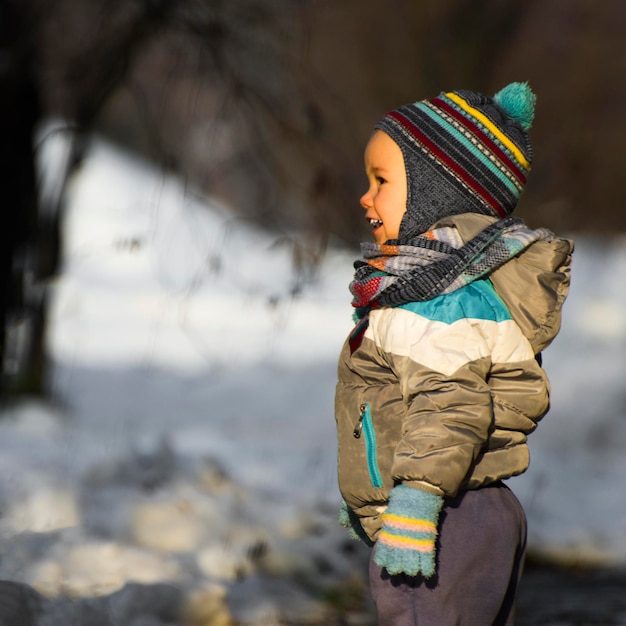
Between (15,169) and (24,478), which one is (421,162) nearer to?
(24,478)

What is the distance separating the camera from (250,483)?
5316 millimetres

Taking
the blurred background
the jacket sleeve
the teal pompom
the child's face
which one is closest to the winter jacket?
the jacket sleeve

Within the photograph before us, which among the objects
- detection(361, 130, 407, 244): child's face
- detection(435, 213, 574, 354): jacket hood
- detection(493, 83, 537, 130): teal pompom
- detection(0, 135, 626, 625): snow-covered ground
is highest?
detection(493, 83, 537, 130): teal pompom

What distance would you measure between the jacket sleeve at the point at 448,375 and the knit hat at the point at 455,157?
11.3 inches

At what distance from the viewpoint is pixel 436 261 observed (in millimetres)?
2365

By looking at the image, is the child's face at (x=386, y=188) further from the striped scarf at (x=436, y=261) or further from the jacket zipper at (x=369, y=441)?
the jacket zipper at (x=369, y=441)

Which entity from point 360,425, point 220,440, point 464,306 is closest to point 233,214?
point 220,440

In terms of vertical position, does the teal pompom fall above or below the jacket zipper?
above

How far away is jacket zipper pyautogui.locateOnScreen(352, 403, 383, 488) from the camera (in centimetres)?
238

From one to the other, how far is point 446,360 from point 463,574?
0.54m

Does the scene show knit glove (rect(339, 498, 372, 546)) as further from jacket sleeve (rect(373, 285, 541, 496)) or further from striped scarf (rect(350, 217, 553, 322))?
striped scarf (rect(350, 217, 553, 322))

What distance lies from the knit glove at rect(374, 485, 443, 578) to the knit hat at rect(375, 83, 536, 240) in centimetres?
74

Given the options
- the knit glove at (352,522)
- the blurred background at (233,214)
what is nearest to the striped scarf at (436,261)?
the knit glove at (352,522)

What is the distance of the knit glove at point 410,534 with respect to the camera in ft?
7.06
